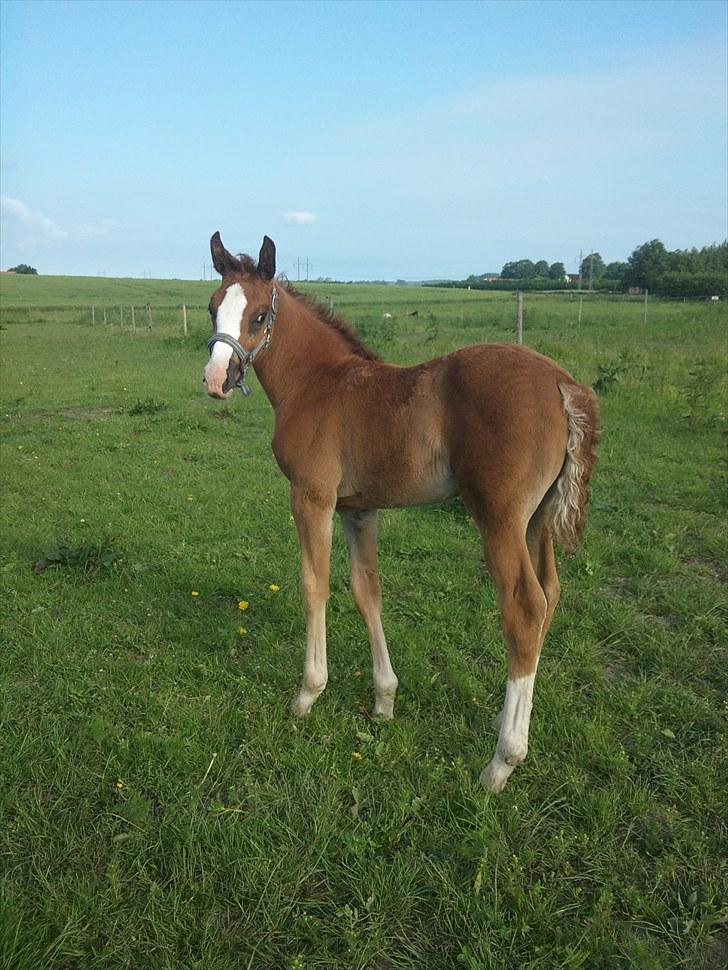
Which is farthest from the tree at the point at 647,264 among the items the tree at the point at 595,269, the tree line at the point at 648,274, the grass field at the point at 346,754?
the grass field at the point at 346,754

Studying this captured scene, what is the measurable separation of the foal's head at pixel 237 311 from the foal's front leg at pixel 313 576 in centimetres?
67

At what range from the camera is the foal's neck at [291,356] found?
3439 mm

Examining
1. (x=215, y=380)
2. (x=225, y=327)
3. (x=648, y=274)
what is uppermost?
(x=648, y=274)

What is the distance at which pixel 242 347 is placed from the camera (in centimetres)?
318

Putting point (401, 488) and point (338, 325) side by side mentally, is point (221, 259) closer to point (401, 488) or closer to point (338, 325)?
point (338, 325)

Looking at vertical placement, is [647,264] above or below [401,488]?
above

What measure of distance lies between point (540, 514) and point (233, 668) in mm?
1941

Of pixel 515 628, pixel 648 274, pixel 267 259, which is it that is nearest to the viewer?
pixel 515 628

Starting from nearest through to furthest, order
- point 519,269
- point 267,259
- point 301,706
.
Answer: point 267,259, point 301,706, point 519,269

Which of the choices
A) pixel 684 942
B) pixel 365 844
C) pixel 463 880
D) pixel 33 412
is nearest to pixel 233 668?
pixel 365 844

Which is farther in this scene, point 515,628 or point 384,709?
point 384,709

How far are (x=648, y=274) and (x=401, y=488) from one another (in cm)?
6128

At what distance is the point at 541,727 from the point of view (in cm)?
316

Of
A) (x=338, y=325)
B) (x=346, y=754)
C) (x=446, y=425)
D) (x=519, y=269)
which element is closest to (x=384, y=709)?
(x=346, y=754)
